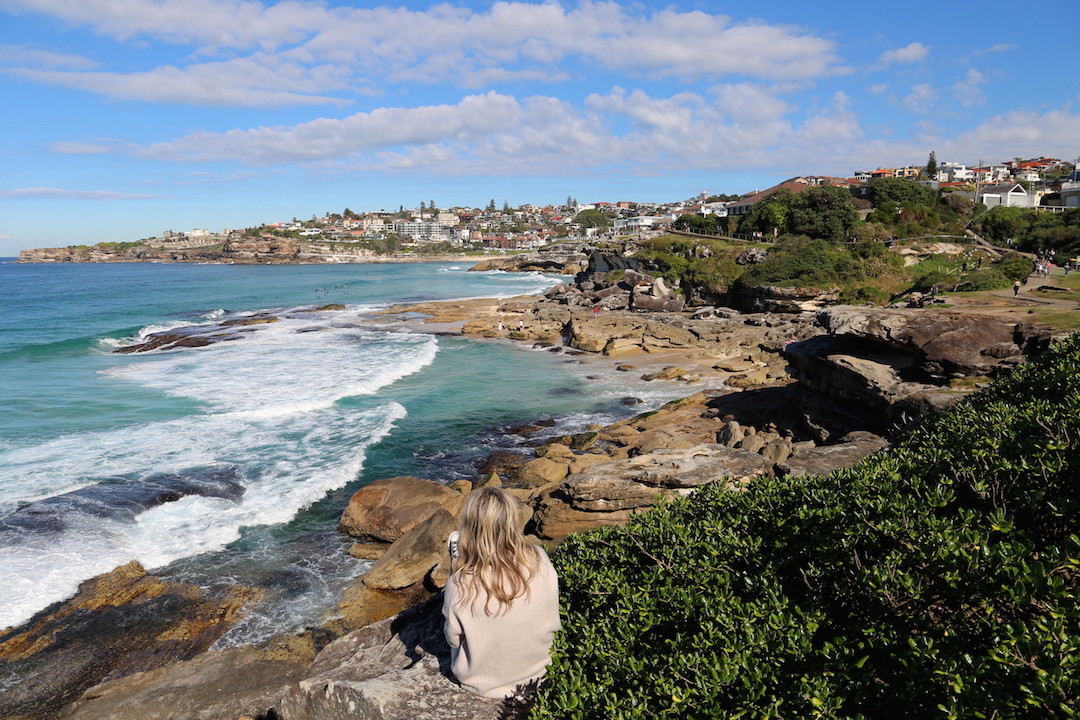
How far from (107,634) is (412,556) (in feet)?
16.4

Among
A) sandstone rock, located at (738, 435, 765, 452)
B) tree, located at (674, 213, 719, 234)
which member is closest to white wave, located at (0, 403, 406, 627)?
sandstone rock, located at (738, 435, 765, 452)

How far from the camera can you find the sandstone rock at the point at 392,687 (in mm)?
4426

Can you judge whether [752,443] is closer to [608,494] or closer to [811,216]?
[608,494]

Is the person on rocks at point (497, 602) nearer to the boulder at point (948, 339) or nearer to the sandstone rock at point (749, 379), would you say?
the boulder at point (948, 339)

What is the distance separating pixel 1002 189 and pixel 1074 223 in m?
36.3

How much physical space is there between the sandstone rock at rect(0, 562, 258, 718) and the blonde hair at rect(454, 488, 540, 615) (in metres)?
7.75

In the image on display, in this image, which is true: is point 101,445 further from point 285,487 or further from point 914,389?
point 914,389

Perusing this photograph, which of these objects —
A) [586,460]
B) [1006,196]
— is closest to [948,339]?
[586,460]

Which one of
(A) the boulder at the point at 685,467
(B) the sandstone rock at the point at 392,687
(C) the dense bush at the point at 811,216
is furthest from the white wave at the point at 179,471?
(C) the dense bush at the point at 811,216

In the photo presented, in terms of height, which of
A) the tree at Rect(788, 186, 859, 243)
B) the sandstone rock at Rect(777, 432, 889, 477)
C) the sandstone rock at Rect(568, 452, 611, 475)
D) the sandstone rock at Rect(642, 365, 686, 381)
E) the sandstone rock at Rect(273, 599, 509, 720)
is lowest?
the sandstone rock at Rect(642, 365, 686, 381)

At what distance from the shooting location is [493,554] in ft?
14.0

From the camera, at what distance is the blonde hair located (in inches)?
168

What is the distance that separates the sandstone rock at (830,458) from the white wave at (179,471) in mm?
11033

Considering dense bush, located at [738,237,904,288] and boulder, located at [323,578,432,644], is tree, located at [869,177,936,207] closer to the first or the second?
dense bush, located at [738,237,904,288]
